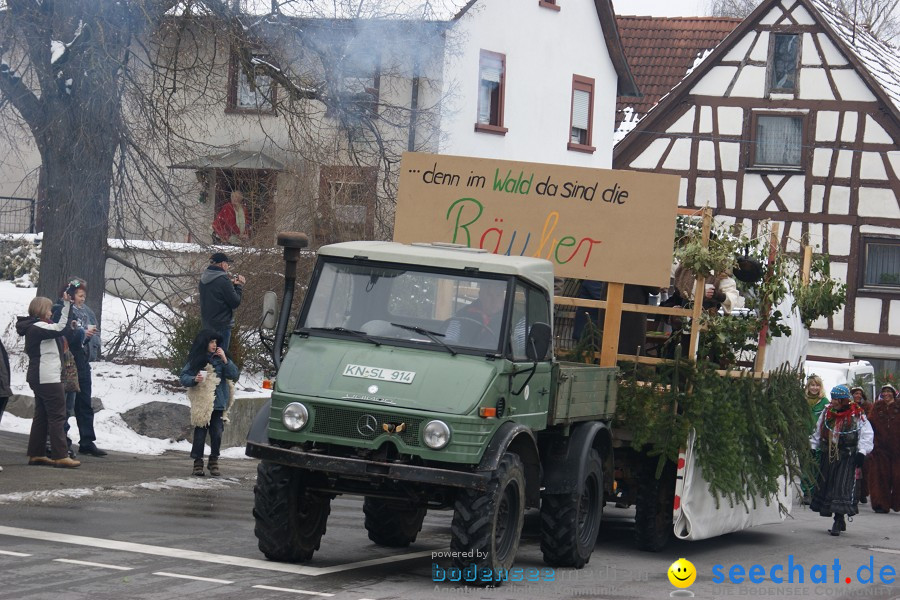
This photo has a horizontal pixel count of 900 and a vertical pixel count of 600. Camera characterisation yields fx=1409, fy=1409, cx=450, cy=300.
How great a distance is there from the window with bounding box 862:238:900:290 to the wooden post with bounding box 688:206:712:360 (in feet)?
72.2

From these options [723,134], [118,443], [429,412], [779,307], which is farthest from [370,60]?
[723,134]

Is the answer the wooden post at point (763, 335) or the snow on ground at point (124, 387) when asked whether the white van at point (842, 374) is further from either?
the snow on ground at point (124, 387)

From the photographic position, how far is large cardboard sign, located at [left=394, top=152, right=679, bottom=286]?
11750mm

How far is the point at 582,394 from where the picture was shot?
416 inches

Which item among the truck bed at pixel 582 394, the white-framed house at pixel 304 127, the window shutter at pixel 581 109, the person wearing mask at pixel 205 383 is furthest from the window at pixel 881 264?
the truck bed at pixel 582 394

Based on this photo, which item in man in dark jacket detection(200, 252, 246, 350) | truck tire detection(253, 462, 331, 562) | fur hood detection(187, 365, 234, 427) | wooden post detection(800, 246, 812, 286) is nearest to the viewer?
truck tire detection(253, 462, 331, 562)

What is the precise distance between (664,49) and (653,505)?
27.7m

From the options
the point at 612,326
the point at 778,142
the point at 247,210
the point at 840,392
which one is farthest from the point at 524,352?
the point at 778,142

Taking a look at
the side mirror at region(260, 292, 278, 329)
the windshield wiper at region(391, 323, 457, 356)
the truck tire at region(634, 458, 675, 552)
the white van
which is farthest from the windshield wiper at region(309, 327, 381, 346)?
the white van

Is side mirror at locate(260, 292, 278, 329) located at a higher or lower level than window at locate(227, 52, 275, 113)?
lower

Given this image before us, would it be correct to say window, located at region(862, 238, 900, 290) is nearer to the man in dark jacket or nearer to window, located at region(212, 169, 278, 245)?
window, located at region(212, 169, 278, 245)

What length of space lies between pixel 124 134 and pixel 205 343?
4.22m

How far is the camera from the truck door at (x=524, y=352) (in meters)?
9.51

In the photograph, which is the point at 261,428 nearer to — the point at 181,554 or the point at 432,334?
the point at 181,554
